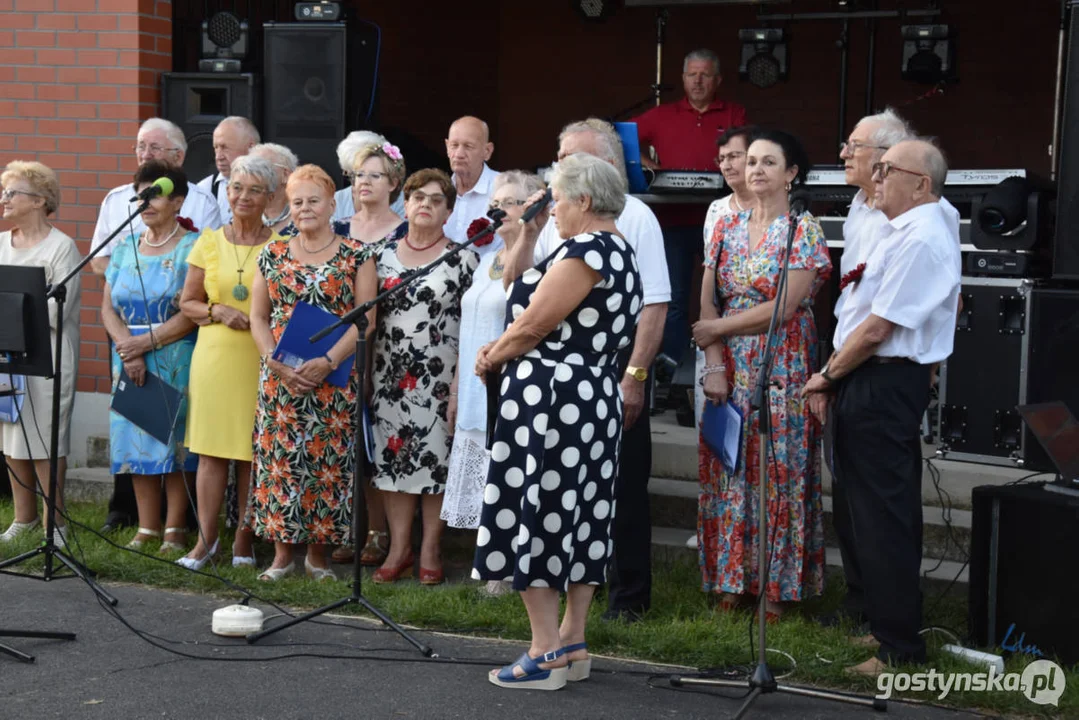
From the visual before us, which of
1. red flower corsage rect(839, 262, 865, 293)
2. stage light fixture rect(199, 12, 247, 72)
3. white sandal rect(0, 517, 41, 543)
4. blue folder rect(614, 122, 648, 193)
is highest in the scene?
stage light fixture rect(199, 12, 247, 72)

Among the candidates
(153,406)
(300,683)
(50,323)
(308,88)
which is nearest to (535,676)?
(300,683)

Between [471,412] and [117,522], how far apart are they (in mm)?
2115

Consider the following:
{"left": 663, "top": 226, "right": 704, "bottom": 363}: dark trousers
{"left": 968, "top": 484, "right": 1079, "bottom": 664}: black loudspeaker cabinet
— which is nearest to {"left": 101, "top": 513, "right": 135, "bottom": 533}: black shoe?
{"left": 663, "top": 226, "right": 704, "bottom": 363}: dark trousers

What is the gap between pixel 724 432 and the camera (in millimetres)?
5105

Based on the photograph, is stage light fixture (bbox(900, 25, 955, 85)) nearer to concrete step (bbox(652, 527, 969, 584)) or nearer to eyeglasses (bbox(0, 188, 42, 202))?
concrete step (bbox(652, 527, 969, 584))

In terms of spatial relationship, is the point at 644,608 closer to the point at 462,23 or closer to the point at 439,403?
the point at 439,403

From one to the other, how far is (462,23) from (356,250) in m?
5.66

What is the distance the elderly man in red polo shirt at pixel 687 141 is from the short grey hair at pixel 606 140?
8.79 feet

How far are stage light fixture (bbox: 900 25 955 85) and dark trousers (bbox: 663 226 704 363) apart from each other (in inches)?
82.7

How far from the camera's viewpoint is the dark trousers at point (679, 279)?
768 cm

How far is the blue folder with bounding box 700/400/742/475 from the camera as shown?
507 cm

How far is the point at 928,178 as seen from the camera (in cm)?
462

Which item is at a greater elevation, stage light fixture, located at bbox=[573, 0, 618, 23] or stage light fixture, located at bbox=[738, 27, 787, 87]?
stage light fixture, located at bbox=[573, 0, 618, 23]

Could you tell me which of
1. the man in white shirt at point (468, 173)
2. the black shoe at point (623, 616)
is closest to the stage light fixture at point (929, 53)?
the man in white shirt at point (468, 173)
